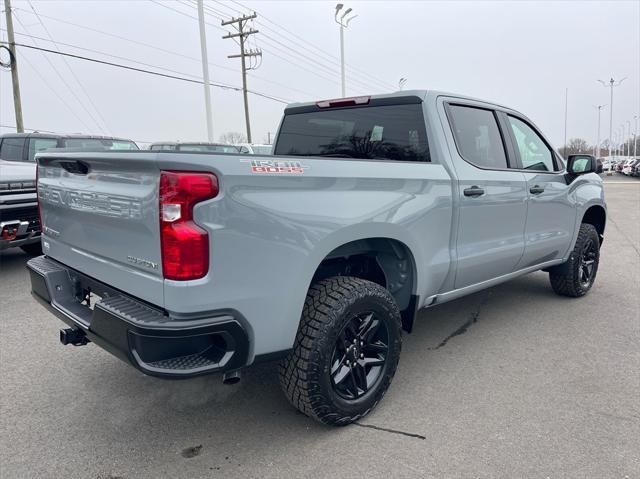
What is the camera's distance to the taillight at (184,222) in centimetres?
204

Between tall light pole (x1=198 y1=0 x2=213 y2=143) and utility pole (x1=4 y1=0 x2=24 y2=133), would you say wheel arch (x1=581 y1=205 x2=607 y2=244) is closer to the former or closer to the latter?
tall light pole (x1=198 y1=0 x2=213 y2=143)

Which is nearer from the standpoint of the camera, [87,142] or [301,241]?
[301,241]

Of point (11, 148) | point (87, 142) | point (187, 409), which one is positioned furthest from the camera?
point (87, 142)

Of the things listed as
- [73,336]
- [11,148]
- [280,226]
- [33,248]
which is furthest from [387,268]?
[11,148]

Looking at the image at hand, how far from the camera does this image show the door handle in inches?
133

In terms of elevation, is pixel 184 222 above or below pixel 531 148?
below

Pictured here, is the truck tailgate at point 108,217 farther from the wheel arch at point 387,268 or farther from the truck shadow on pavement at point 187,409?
the wheel arch at point 387,268

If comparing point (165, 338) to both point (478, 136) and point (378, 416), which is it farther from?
point (478, 136)

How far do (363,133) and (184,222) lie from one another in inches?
76.6

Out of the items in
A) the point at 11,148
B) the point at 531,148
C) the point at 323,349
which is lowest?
the point at 323,349

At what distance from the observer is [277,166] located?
2295 millimetres

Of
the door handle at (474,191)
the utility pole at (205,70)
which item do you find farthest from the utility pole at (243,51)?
the door handle at (474,191)

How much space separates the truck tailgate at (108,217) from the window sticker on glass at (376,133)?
1.85 m

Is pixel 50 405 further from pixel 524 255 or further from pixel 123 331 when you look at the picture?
pixel 524 255
